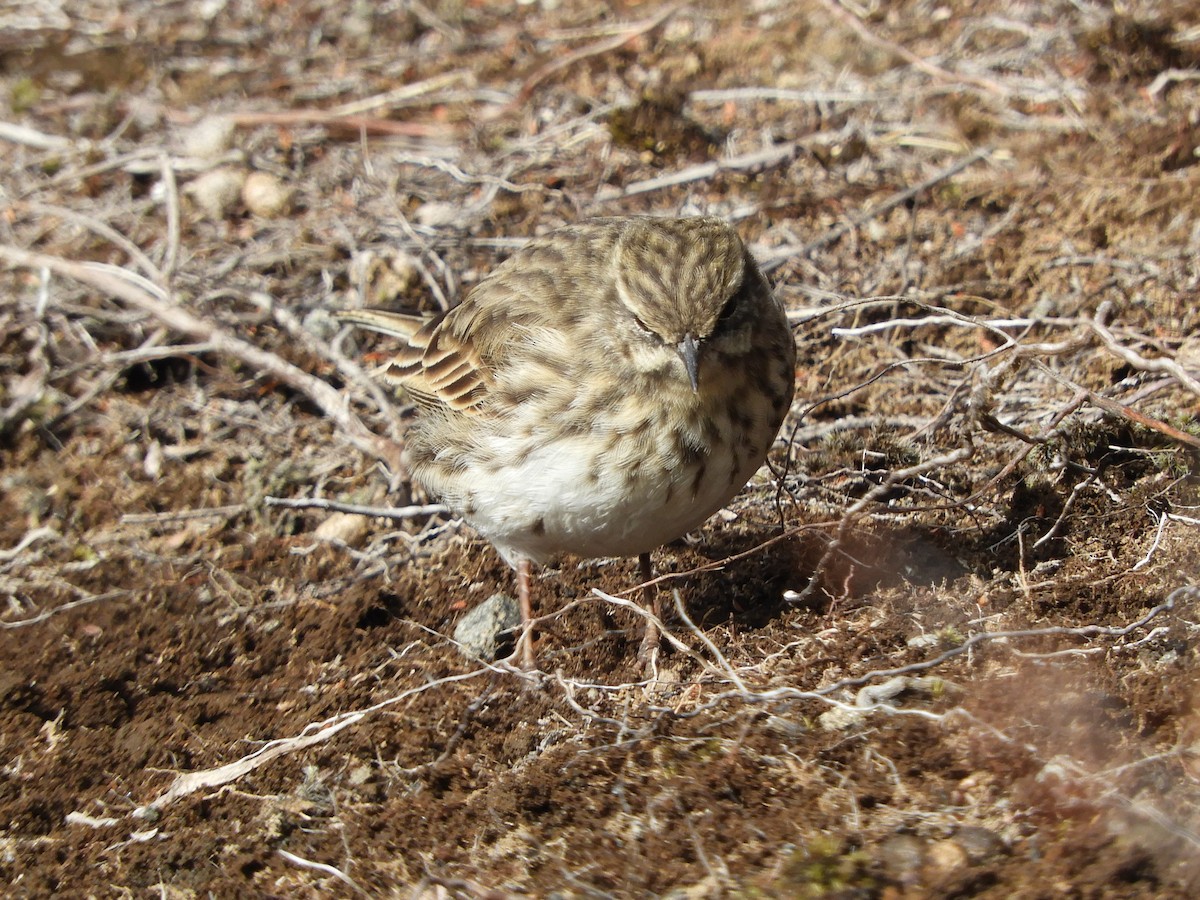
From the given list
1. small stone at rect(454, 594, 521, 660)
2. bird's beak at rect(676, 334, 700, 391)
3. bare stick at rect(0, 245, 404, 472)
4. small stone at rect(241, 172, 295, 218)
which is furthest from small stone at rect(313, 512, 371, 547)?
small stone at rect(241, 172, 295, 218)

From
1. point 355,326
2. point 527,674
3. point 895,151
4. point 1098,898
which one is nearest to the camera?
point 1098,898

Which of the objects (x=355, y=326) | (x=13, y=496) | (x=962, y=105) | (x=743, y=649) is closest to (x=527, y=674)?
(x=743, y=649)

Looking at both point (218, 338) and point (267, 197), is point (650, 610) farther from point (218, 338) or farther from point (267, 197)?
point (267, 197)

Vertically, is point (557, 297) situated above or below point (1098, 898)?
above

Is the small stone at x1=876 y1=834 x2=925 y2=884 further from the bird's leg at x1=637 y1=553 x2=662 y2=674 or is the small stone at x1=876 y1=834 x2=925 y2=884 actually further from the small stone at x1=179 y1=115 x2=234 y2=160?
the small stone at x1=179 y1=115 x2=234 y2=160

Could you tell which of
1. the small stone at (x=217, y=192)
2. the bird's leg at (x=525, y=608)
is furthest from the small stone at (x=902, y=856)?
the small stone at (x=217, y=192)

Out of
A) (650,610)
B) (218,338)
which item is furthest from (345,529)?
(650,610)

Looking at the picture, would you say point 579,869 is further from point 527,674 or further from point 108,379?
point 108,379
